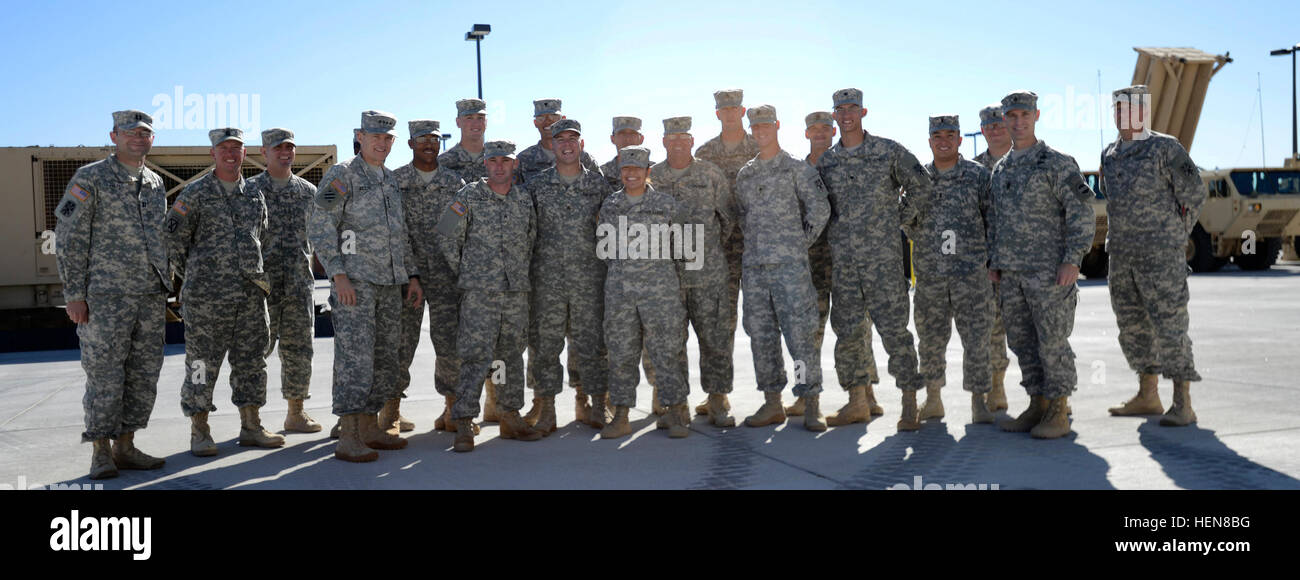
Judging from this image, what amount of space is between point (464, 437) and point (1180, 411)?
401 cm

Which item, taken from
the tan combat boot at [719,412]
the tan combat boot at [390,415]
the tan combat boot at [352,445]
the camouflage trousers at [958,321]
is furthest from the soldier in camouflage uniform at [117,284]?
the camouflage trousers at [958,321]

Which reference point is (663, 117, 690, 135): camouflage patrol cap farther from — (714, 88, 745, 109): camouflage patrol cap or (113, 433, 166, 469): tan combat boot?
(113, 433, 166, 469): tan combat boot

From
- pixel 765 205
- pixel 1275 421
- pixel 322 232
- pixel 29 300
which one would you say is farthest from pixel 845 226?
pixel 29 300

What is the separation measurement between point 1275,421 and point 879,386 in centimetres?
265

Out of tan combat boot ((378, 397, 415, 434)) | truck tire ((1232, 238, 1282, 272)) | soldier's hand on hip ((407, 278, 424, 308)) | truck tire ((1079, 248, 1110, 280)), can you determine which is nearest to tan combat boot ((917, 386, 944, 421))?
soldier's hand on hip ((407, 278, 424, 308))

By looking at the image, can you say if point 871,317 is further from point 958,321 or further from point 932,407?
point 932,407

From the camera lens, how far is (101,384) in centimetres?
481

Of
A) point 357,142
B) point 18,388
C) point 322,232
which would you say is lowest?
point 18,388

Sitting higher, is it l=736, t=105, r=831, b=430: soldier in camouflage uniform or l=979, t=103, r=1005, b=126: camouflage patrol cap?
l=979, t=103, r=1005, b=126: camouflage patrol cap

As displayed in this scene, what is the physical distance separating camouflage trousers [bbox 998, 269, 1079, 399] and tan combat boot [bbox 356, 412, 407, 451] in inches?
140

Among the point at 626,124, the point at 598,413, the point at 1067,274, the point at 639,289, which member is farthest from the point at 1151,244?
the point at 598,413

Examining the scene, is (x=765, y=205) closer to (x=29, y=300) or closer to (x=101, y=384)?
(x=101, y=384)

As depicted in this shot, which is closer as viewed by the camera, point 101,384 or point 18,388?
point 101,384

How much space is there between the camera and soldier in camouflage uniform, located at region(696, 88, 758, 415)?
6.11 meters
